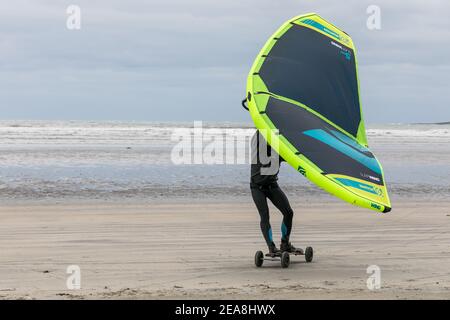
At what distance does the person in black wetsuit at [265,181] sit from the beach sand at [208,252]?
0.49 meters

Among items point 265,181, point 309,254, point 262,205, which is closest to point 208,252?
point 309,254

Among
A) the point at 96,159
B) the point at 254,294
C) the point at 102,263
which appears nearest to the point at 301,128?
the point at 254,294

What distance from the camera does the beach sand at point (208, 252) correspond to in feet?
25.1

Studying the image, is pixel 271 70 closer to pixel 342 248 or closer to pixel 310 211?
pixel 342 248

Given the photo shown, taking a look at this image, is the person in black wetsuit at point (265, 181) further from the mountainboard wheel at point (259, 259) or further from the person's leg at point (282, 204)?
the mountainboard wheel at point (259, 259)

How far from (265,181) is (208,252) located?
183 centimetres

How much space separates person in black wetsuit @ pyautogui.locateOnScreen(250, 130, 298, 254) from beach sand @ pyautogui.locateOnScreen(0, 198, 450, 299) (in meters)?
0.49

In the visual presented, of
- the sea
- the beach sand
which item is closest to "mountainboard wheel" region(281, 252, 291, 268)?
the beach sand

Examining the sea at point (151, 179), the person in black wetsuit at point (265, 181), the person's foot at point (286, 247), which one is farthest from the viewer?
the sea at point (151, 179)

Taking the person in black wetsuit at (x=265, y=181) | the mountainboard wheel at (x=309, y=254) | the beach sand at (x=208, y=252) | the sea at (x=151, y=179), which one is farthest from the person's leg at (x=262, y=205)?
the sea at (x=151, y=179)

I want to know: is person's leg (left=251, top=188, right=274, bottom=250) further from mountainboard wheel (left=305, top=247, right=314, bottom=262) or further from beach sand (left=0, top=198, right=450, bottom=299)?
mountainboard wheel (left=305, top=247, right=314, bottom=262)

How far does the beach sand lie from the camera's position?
302 inches
